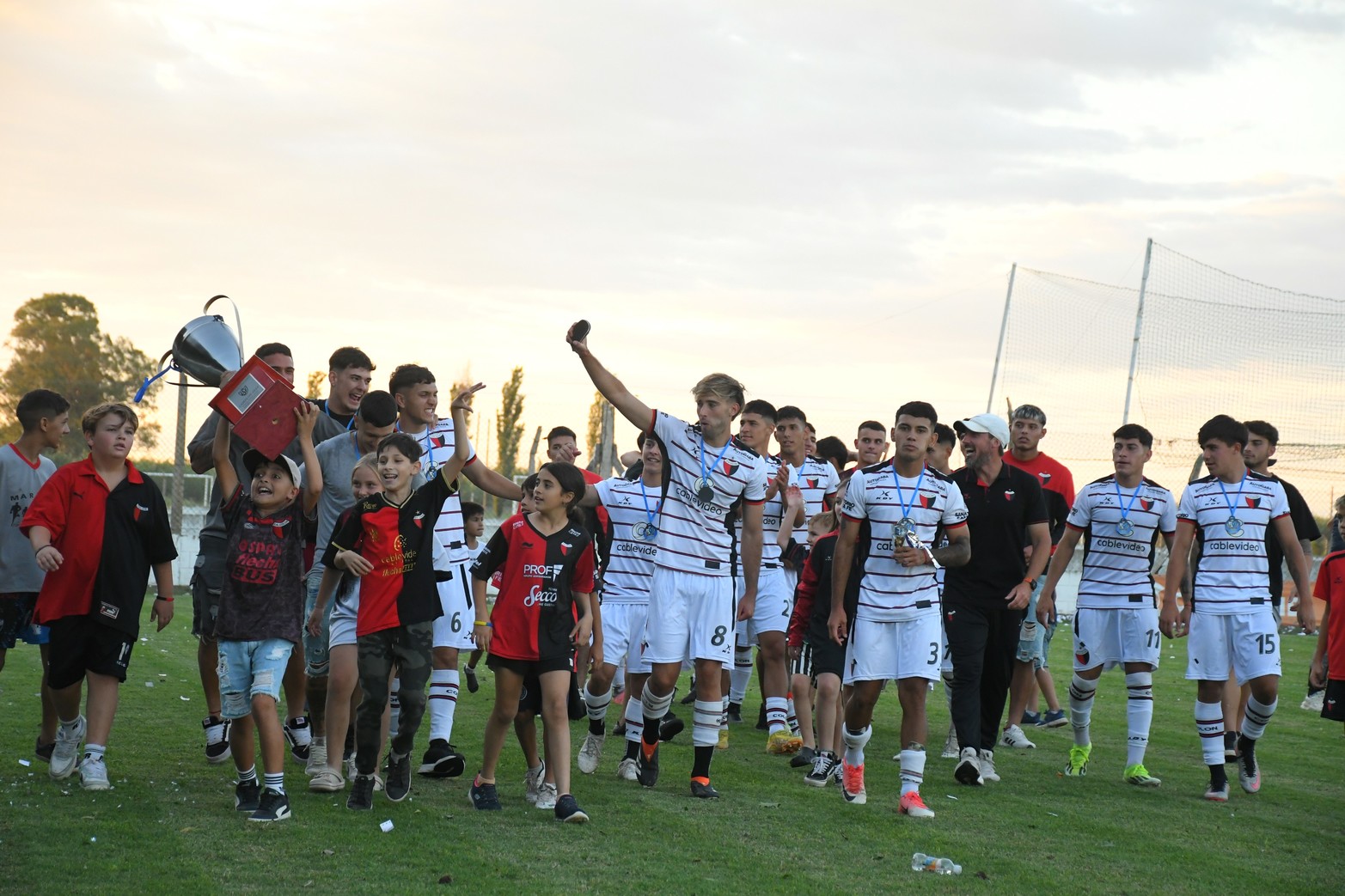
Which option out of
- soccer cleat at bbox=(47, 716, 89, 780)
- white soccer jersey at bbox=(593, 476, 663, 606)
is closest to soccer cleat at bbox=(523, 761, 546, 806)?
white soccer jersey at bbox=(593, 476, 663, 606)

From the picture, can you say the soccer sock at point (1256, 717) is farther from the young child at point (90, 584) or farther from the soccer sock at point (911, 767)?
the young child at point (90, 584)

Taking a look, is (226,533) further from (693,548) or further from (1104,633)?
(1104,633)

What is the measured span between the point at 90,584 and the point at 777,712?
470 cm

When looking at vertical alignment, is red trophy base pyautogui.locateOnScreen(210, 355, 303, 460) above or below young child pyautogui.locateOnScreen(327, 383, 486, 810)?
above

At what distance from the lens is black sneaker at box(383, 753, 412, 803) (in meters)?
6.30

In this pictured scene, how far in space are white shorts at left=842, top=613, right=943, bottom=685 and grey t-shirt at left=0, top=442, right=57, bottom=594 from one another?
4389mm

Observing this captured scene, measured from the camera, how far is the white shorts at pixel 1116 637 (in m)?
8.33

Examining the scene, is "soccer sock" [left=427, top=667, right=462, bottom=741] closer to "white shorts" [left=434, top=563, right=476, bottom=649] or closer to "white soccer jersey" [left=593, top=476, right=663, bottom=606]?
"white shorts" [left=434, top=563, right=476, bottom=649]

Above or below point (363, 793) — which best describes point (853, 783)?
above

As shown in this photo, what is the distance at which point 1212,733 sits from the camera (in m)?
8.02

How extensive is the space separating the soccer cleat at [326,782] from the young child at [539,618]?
0.71 metres

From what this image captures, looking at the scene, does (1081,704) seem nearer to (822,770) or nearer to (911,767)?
(822,770)

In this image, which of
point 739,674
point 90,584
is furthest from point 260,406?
point 739,674

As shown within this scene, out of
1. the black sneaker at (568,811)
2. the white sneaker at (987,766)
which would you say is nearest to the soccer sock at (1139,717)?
the white sneaker at (987,766)
